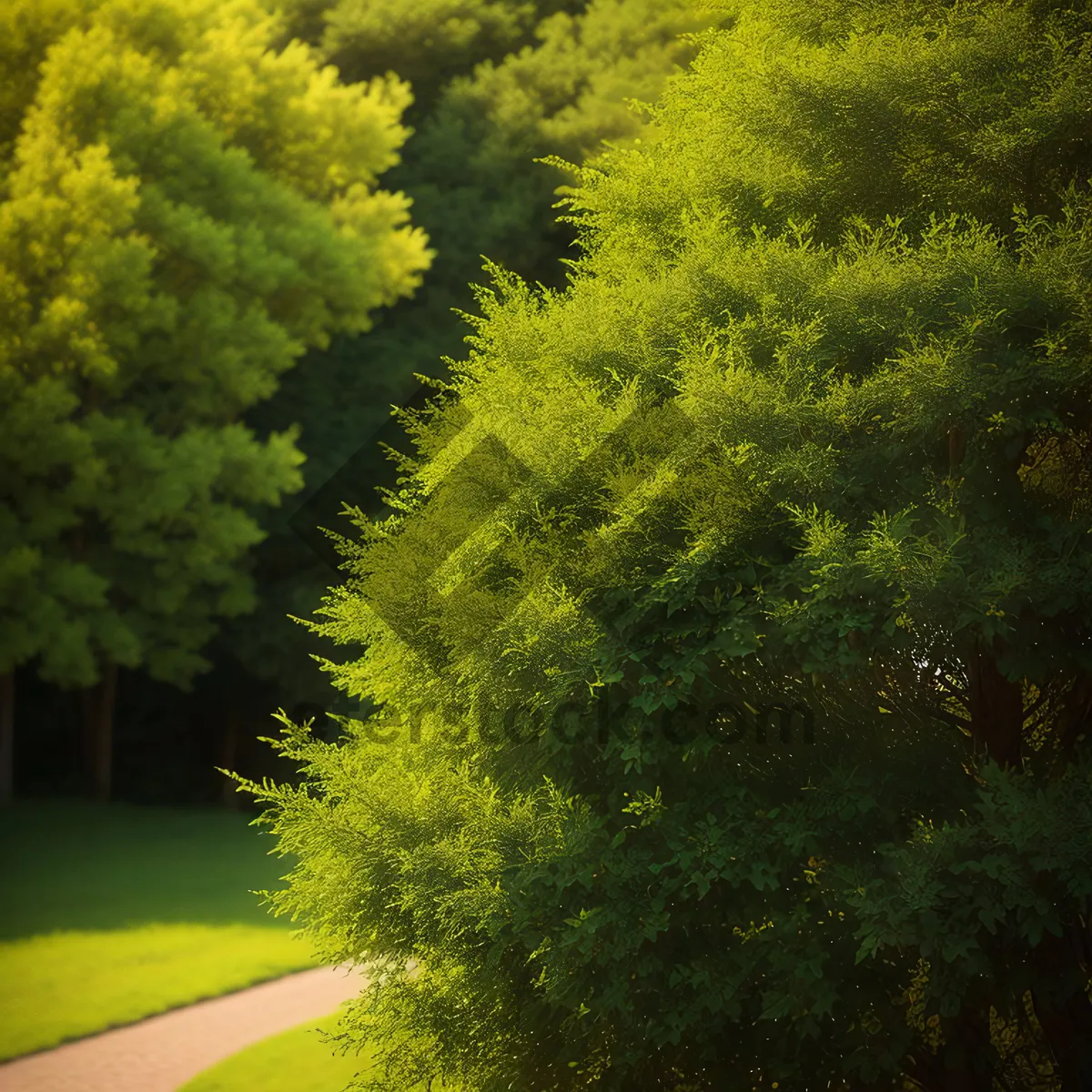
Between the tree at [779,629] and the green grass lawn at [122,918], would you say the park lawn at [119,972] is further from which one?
the tree at [779,629]

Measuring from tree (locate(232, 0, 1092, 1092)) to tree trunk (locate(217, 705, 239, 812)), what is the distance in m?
16.9

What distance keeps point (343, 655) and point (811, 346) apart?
17255mm

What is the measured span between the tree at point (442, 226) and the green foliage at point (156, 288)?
1.69 metres

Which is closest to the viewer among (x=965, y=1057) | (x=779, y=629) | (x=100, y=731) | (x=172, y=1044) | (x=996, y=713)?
(x=779, y=629)

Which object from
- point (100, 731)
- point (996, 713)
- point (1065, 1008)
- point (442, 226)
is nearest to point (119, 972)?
point (100, 731)

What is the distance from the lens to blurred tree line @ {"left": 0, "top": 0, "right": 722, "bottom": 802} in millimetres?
17203

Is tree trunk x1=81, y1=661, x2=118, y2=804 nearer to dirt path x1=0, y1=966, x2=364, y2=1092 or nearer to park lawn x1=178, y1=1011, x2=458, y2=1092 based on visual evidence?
dirt path x1=0, y1=966, x2=364, y2=1092

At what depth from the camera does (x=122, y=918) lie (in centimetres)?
1545

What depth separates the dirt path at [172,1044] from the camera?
1038 centimetres

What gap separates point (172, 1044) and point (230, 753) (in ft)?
45.1

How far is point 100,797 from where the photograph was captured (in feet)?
70.8

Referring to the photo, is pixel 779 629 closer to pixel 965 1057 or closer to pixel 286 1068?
pixel 965 1057

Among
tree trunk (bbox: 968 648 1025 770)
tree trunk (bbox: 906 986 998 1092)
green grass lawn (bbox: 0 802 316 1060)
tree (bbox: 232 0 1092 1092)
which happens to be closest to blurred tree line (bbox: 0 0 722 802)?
green grass lawn (bbox: 0 802 316 1060)

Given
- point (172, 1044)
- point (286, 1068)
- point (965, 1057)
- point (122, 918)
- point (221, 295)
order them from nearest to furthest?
point (965, 1057) → point (286, 1068) → point (172, 1044) → point (122, 918) → point (221, 295)
